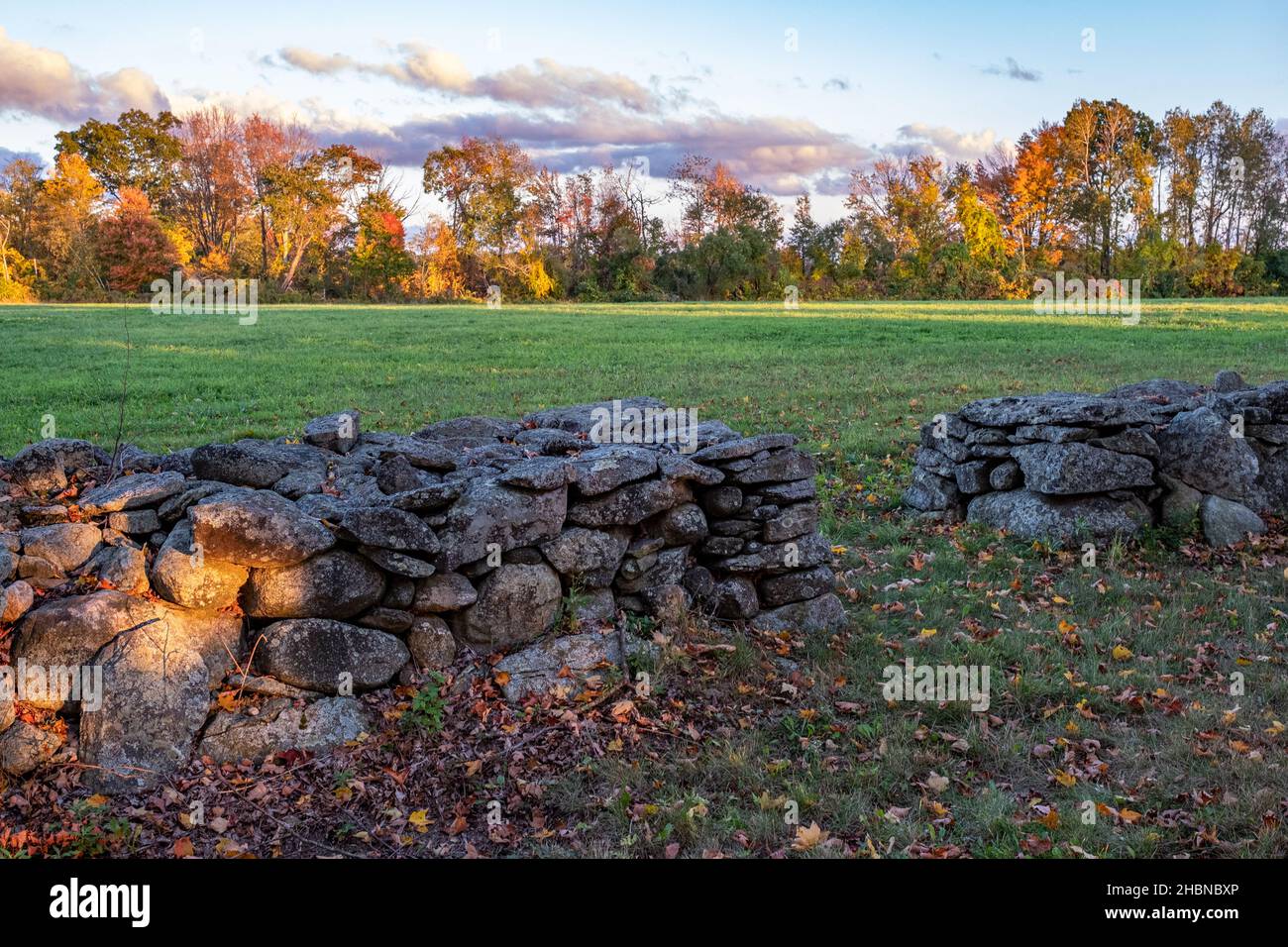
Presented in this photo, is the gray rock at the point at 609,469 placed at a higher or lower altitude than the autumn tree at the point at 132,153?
lower

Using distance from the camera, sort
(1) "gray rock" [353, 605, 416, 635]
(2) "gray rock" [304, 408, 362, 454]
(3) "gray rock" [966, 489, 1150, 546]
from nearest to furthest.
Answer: (1) "gray rock" [353, 605, 416, 635], (2) "gray rock" [304, 408, 362, 454], (3) "gray rock" [966, 489, 1150, 546]

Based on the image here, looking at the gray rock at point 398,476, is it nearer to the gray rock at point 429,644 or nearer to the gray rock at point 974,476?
the gray rock at point 429,644

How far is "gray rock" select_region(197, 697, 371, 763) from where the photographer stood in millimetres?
5258

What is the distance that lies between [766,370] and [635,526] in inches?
524

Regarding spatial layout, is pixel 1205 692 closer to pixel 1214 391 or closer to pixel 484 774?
pixel 484 774

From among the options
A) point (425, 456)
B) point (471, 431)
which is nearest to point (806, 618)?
point (425, 456)

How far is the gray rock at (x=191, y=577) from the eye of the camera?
543 centimetres

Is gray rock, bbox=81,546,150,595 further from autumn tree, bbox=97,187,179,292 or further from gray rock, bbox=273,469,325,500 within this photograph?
autumn tree, bbox=97,187,179,292

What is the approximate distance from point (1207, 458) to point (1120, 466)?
0.98 meters

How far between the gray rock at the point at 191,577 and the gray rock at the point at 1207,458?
8521 millimetres

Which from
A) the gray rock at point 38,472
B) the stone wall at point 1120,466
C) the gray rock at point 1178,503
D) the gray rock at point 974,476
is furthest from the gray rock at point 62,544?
the gray rock at point 1178,503

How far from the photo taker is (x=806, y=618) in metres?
7.20

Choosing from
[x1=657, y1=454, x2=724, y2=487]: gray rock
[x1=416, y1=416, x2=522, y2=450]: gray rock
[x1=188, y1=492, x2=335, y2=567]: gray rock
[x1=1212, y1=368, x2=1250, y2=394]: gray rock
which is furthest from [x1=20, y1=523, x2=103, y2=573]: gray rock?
[x1=1212, y1=368, x2=1250, y2=394]: gray rock

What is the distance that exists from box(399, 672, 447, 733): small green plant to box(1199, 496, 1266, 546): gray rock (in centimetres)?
746
